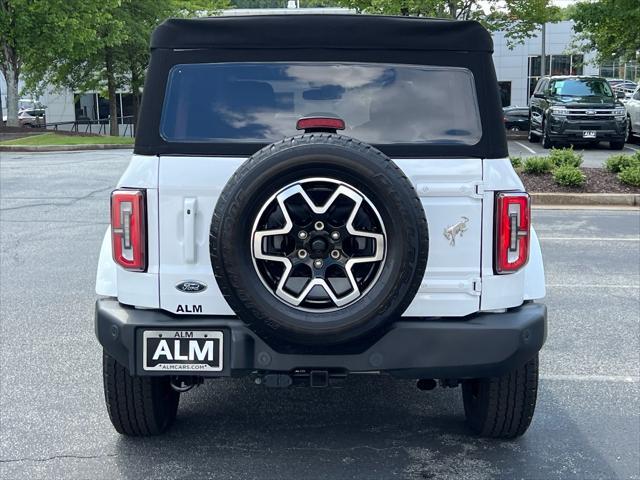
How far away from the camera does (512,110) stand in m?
29.8

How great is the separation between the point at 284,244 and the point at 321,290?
236 mm

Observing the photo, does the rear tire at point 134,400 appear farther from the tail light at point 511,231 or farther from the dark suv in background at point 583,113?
the dark suv in background at point 583,113

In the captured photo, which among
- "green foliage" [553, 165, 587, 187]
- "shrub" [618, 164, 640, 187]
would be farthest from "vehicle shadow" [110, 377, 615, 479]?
"shrub" [618, 164, 640, 187]

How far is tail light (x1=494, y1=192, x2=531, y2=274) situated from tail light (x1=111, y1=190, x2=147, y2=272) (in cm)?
154

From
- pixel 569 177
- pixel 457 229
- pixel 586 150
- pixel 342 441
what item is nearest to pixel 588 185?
pixel 569 177

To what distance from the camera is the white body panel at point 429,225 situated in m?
3.52

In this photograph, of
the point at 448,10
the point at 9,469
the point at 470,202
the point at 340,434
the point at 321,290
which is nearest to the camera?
the point at 321,290

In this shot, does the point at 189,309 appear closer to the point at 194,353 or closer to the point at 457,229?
the point at 194,353

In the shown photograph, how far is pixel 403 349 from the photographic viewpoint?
3463mm

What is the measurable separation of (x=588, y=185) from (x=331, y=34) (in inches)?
427

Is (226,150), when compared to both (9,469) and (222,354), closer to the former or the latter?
(222,354)

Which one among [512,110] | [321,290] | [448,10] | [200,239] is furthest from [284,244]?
[512,110]

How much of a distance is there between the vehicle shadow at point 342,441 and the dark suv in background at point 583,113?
17.3 meters

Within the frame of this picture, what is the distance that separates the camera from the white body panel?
3.52m
